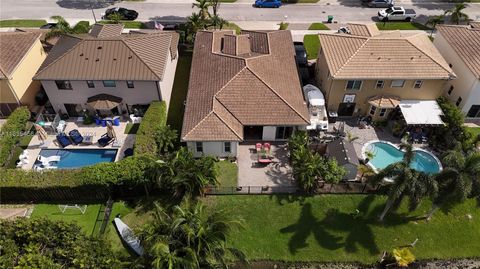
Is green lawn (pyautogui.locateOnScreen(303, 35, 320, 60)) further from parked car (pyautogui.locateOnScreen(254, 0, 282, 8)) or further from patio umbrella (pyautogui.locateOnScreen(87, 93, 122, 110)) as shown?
patio umbrella (pyautogui.locateOnScreen(87, 93, 122, 110))

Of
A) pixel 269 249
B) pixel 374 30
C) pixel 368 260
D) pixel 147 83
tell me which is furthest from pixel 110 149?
pixel 374 30

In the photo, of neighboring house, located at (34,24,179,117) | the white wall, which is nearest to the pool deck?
neighboring house, located at (34,24,179,117)

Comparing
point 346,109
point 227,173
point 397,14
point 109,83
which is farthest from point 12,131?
point 397,14

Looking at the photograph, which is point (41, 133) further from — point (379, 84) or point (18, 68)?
point (379, 84)

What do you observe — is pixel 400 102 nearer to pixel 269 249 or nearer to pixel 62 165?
pixel 269 249

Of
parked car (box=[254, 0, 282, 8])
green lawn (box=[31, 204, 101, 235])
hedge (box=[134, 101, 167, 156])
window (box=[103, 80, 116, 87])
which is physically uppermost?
window (box=[103, 80, 116, 87])

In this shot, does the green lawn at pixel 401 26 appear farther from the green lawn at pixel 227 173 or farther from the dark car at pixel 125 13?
the dark car at pixel 125 13

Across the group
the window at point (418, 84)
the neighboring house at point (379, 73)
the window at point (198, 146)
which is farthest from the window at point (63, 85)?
the window at point (418, 84)
